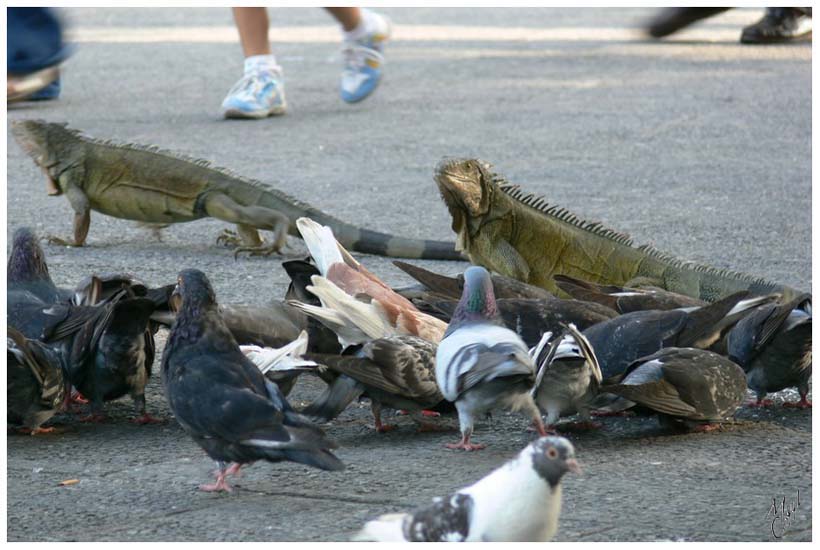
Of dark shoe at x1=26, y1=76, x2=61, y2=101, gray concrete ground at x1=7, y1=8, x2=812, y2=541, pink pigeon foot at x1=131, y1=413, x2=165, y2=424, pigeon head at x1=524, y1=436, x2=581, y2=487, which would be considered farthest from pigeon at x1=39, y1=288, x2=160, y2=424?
dark shoe at x1=26, y1=76, x2=61, y2=101

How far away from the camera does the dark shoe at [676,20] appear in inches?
253

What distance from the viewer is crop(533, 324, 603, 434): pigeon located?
170 inches

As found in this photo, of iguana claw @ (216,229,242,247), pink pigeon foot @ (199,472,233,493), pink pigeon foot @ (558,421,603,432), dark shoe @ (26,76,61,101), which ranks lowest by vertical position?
iguana claw @ (216,229,242,247)

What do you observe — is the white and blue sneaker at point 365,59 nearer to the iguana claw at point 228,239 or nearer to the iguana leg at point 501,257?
the iguana claw at point 228,239

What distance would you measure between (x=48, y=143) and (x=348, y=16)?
353cm

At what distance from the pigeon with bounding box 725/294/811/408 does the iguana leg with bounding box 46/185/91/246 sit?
4.03m

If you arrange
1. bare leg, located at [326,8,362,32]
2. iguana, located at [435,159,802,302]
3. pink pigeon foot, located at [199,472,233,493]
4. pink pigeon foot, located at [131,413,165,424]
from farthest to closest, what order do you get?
bare leg, located at [326,8,362,32] < iguana, located at [435,159,802,302] < pink pigeon foot, located at [131,413,165,424] < pink pigeon foot, located at [199,472,233,493]

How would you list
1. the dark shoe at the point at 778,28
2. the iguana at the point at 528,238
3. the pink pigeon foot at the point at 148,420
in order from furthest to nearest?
the dark shoe at the point at 778,28 < the iguana at the point at 528,238 < the pink pigeon foot at the point at 148,420

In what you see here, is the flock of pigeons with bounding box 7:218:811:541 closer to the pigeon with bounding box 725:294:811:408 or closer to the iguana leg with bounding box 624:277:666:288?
the pigeon with bounding box 725:294:811:408

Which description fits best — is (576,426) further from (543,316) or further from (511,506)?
(511,506)

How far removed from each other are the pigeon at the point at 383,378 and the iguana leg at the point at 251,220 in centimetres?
300

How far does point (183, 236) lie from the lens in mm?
8125

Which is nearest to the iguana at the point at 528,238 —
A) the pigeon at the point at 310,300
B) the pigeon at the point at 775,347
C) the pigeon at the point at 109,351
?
the pigeon at the point at 310,300

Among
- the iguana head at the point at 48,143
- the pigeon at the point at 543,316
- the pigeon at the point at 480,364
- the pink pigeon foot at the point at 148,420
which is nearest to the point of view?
the pigeon at the point at 480,364
